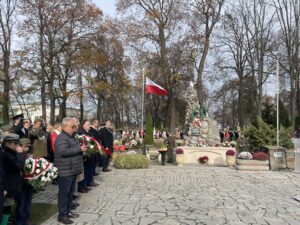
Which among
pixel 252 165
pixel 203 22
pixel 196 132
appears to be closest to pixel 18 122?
pixel 252 165

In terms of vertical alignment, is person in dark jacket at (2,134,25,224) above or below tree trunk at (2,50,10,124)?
below

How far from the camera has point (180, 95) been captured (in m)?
48.4

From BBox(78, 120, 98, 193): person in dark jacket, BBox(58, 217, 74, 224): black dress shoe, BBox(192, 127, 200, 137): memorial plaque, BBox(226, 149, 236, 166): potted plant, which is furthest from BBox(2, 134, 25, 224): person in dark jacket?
BBox(192, 127, 200, 137): memorial plaque

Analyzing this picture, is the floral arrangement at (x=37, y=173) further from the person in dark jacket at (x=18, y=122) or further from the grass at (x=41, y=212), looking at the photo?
the person in dark jacket at (x=18, y=122)

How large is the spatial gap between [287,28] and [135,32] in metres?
12.1

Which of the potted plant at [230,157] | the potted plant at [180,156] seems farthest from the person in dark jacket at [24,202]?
the potted plant at [230,157]

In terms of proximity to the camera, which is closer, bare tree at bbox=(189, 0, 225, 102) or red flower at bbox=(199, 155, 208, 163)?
red flower at bbox=(199, 155, 208, 163)

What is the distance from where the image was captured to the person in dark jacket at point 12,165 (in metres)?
5.25

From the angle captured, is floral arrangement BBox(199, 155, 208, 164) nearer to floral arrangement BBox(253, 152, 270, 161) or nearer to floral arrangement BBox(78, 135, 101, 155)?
floral arrangement BBox(253, 152, 270, 161)

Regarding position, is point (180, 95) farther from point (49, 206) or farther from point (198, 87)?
point (49, 206)

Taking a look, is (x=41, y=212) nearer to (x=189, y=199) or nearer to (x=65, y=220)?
(x=65, y=220)

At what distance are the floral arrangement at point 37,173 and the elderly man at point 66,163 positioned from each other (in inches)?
9.9

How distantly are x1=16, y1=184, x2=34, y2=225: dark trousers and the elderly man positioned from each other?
546mm

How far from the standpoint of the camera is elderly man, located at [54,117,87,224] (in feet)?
20.7
